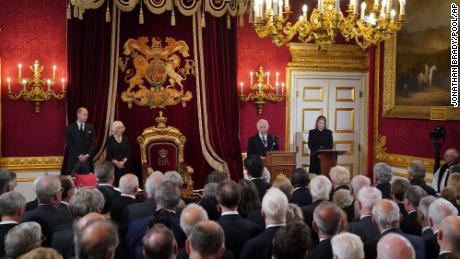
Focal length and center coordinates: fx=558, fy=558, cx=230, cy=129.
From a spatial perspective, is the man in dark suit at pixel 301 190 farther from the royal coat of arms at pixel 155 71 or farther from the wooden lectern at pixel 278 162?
the royal coat of arms at pixel 155 71

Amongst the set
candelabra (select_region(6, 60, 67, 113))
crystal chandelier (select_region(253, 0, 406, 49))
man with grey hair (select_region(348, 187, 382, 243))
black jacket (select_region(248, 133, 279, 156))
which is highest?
crystal chandelier (select_region(253, 0, 406, 49))

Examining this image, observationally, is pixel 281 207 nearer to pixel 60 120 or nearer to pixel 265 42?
pixel 60 120

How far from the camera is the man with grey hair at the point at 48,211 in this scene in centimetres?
475

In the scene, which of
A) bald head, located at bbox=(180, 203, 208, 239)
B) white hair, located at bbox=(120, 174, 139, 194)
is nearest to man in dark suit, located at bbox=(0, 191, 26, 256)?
white hair, located at bbox=(120, 174, 139, 194)

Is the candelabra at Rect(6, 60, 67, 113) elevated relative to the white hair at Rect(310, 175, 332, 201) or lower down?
elevated

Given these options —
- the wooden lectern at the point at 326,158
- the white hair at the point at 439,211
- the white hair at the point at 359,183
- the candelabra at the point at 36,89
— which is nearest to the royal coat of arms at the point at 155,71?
the candelabra at the point at 36,89

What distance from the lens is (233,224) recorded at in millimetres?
4477

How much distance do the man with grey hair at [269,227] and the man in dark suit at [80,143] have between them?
5522mm

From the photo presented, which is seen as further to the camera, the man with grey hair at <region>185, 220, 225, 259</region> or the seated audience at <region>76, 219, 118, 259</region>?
the man with grey hair at <region>185, 220, 225, 259</region>

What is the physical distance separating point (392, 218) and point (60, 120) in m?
7.01

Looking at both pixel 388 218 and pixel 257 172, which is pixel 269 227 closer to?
pixel 388 218

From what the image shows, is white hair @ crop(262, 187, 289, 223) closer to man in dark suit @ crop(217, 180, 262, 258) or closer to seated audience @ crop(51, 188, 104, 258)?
man in dark suit @ crop(217, 180, 262, 258)

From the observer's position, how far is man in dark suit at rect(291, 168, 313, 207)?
20.0 feet

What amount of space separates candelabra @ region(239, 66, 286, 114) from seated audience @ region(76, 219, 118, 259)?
7982 millimetres
